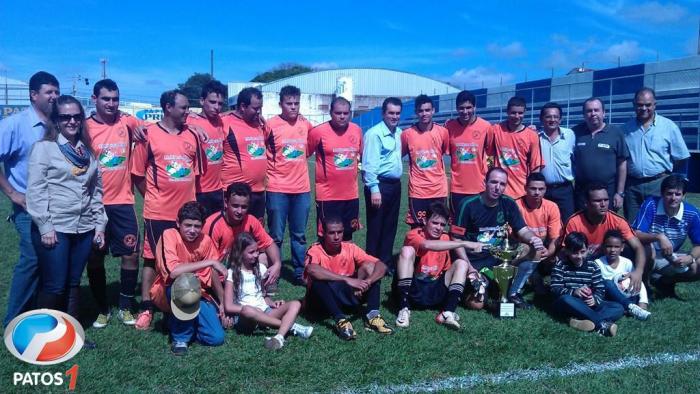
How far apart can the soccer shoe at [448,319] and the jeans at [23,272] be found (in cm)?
328

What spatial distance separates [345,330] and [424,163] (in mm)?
2407

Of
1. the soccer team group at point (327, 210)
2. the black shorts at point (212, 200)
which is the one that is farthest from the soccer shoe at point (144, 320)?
the black shorts at point (212, 200)

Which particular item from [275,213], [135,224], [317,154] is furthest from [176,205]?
[317,154]

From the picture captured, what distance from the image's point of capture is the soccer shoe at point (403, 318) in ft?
16.1

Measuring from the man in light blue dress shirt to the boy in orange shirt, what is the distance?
1.08 m

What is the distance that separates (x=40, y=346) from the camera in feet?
13.2

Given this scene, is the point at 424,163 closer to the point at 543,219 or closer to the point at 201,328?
the point at 543,219

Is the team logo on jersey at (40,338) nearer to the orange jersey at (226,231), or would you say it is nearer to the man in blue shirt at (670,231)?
the orange jersey at (226,231)

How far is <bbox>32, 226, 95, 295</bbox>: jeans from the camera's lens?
4.06m

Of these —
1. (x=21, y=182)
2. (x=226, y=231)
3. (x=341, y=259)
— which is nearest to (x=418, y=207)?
(x=341, y=259)

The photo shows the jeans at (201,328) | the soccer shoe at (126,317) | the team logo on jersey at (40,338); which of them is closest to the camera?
the team logo on jersey at (40,338)

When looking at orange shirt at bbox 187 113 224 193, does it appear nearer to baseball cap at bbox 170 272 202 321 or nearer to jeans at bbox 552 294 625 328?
baseball cap at bbox 170 272 202 321

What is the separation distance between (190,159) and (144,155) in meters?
0.40

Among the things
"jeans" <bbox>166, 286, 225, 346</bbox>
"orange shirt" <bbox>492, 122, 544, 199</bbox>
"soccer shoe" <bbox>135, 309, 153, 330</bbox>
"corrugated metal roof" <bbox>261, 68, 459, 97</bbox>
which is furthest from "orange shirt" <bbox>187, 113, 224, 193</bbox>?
"corrugated metal roof" <bbox>261, 68, 459, 97</bbox>
